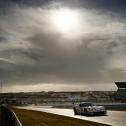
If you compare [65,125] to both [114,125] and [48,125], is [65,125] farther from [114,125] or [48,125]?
[114,125]

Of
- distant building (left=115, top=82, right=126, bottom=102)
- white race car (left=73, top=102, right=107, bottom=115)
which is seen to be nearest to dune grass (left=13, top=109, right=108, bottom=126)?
white race car (left=73, top=102, right=107, bottom=115)

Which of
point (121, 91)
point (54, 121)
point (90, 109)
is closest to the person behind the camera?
point (54, 121)

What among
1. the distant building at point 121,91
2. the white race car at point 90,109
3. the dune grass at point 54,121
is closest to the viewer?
the dune grass at point 54,121

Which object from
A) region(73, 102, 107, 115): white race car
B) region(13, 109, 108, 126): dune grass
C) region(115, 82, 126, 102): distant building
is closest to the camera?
region(13, 109, 108, 126): dune grass

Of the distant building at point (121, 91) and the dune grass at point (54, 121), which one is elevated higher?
the distant building at point (121, 91)

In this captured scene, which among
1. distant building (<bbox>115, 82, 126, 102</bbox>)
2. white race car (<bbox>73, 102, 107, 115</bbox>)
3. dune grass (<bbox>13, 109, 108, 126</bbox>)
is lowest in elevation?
dune grass (<bbox>13, 109, 108, 126</bbox>)

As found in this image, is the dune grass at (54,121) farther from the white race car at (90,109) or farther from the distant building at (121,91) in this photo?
the distant building at (121,91)

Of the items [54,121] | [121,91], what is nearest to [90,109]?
[54,121]

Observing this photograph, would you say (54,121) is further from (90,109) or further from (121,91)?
(121,91)

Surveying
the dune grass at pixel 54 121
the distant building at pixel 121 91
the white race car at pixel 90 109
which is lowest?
the dune grass at pixel 54 121

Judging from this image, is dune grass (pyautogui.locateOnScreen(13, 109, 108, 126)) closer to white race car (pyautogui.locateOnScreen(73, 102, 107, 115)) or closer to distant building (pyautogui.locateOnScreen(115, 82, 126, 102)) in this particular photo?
white race car (pyautogui.locateOnScreen(73, 102, 107, 115))

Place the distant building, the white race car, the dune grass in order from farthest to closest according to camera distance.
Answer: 1. the distant building
2. the white race car
3. the dune grass

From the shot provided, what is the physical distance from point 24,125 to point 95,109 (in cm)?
923

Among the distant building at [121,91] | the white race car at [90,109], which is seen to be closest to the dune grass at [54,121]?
the white race car at [90,109]
